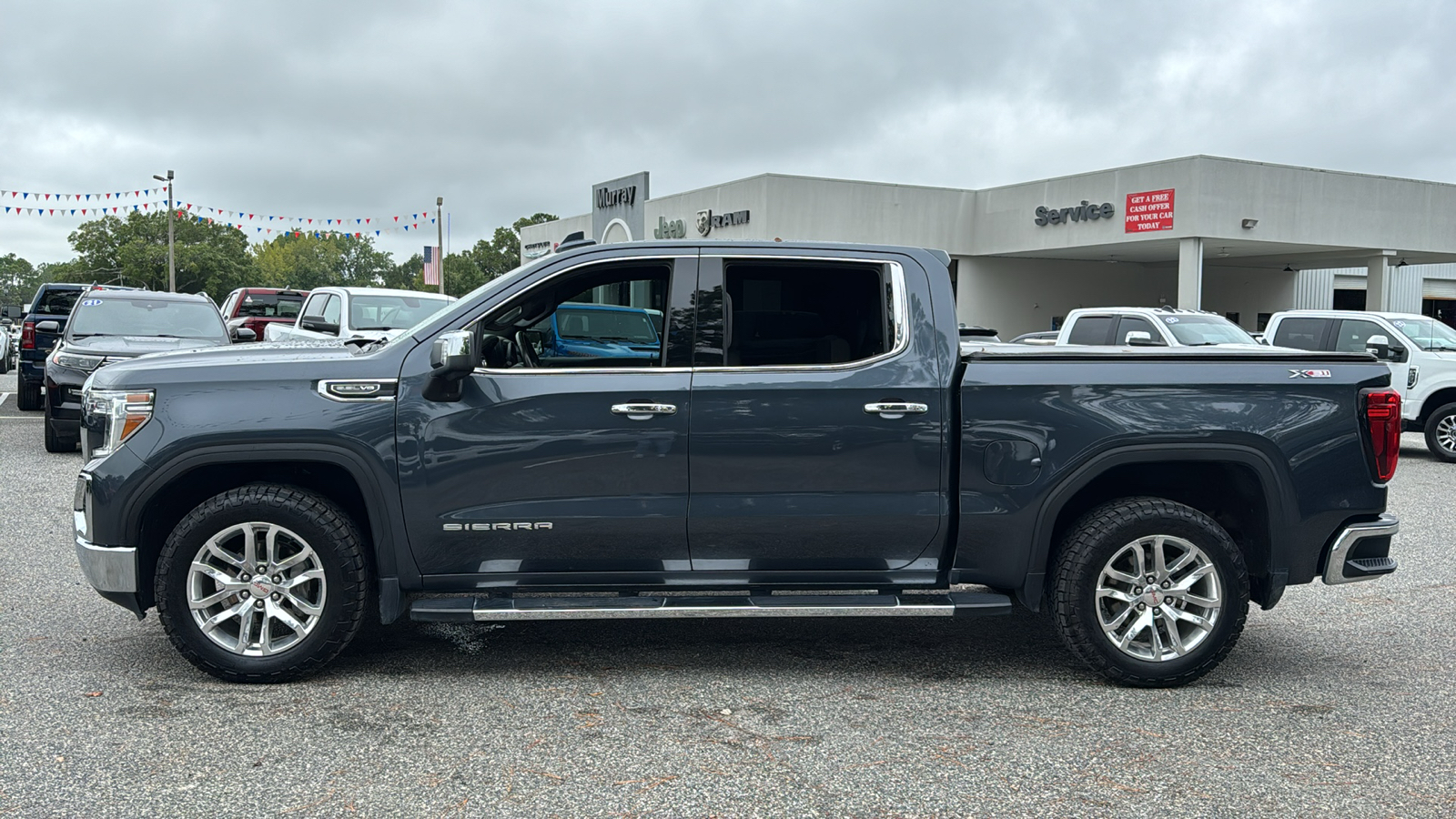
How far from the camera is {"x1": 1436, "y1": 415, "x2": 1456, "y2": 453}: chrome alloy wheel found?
14.0 metres

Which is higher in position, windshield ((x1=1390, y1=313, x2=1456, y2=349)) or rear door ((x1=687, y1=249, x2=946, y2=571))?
windshield ((x1=1390, y1=313, x2=1456, y2=349))

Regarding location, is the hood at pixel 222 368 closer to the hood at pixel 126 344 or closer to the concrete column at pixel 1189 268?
the hood at pixel 126 344

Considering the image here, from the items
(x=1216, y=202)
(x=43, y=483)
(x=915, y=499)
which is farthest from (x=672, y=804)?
(x=1216, y=202)

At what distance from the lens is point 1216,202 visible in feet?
95.8

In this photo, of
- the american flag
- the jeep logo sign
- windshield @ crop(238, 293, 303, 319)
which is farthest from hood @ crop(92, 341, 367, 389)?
the american flag

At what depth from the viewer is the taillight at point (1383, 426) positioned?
4.95m

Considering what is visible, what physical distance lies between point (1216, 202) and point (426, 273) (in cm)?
2705

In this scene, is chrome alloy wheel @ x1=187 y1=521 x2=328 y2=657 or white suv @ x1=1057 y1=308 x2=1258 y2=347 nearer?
chrome alloy wheel @ x1=187 y1=521 x2=328 y2=657

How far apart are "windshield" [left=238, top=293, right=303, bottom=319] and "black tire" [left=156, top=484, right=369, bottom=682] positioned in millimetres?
22344

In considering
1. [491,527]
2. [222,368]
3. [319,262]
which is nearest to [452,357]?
[491,527]

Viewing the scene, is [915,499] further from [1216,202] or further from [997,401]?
[1216,202]

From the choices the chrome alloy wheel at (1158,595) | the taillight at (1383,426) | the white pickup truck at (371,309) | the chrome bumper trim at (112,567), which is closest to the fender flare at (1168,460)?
the chrome alloy wheel at (1158,595)

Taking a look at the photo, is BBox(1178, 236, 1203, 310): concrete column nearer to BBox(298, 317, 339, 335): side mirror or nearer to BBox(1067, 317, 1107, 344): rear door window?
BBox(1067, 317, 1107, 344): rear door window

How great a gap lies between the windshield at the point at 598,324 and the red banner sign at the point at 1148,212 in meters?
27.1
